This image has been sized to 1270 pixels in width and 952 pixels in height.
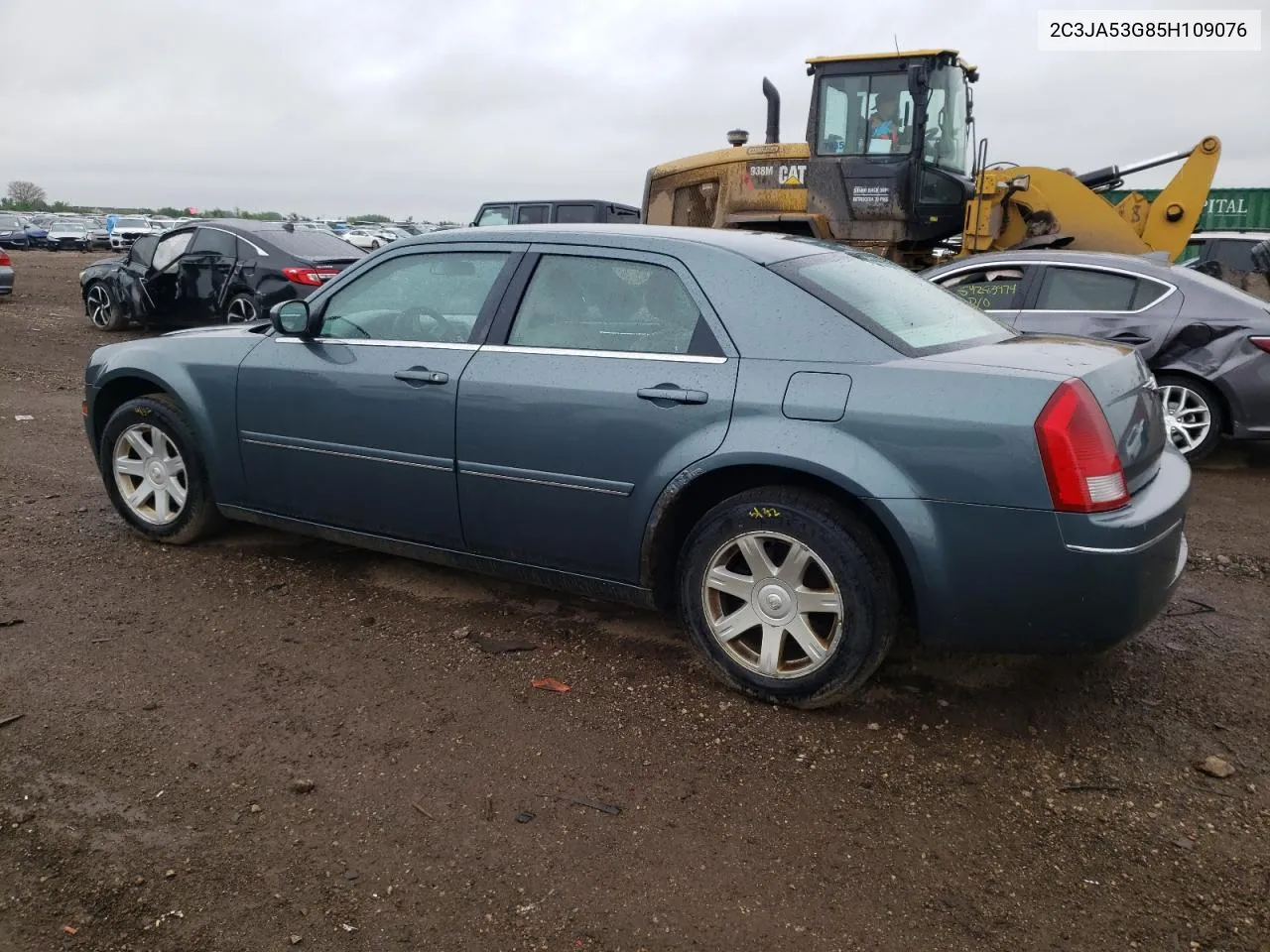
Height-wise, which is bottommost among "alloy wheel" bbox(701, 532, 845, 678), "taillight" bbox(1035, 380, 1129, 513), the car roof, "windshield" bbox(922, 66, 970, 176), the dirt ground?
the dirt ground

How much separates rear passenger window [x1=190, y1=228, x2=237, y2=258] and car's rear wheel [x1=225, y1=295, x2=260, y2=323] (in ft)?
1.96

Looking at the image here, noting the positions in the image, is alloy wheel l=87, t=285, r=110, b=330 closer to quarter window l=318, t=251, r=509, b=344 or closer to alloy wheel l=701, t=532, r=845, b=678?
quarter window l=318, t=251, r=509, b=344

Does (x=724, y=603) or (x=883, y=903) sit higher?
(x=724, y=603)

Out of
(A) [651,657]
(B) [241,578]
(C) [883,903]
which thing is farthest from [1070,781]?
(B) [241,578]

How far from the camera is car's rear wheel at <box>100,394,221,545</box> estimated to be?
475 cm

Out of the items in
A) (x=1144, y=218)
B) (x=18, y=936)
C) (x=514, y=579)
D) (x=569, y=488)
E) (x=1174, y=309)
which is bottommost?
(x=18, y=936)

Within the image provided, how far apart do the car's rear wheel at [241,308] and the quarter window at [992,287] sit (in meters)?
8.25

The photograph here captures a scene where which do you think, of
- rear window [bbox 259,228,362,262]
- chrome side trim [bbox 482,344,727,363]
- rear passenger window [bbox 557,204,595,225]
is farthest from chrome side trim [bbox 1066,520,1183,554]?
rear passenger window [bbox 557,204,595,225]

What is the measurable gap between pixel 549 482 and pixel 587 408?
32cm

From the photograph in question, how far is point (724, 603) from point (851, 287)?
47.5 inches

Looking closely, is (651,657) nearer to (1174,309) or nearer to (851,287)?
(851,287)

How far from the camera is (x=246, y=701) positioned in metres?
3.42

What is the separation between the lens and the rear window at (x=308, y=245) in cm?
1220

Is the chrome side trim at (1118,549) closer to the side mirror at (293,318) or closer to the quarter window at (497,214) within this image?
the side mirror at (293,318)
